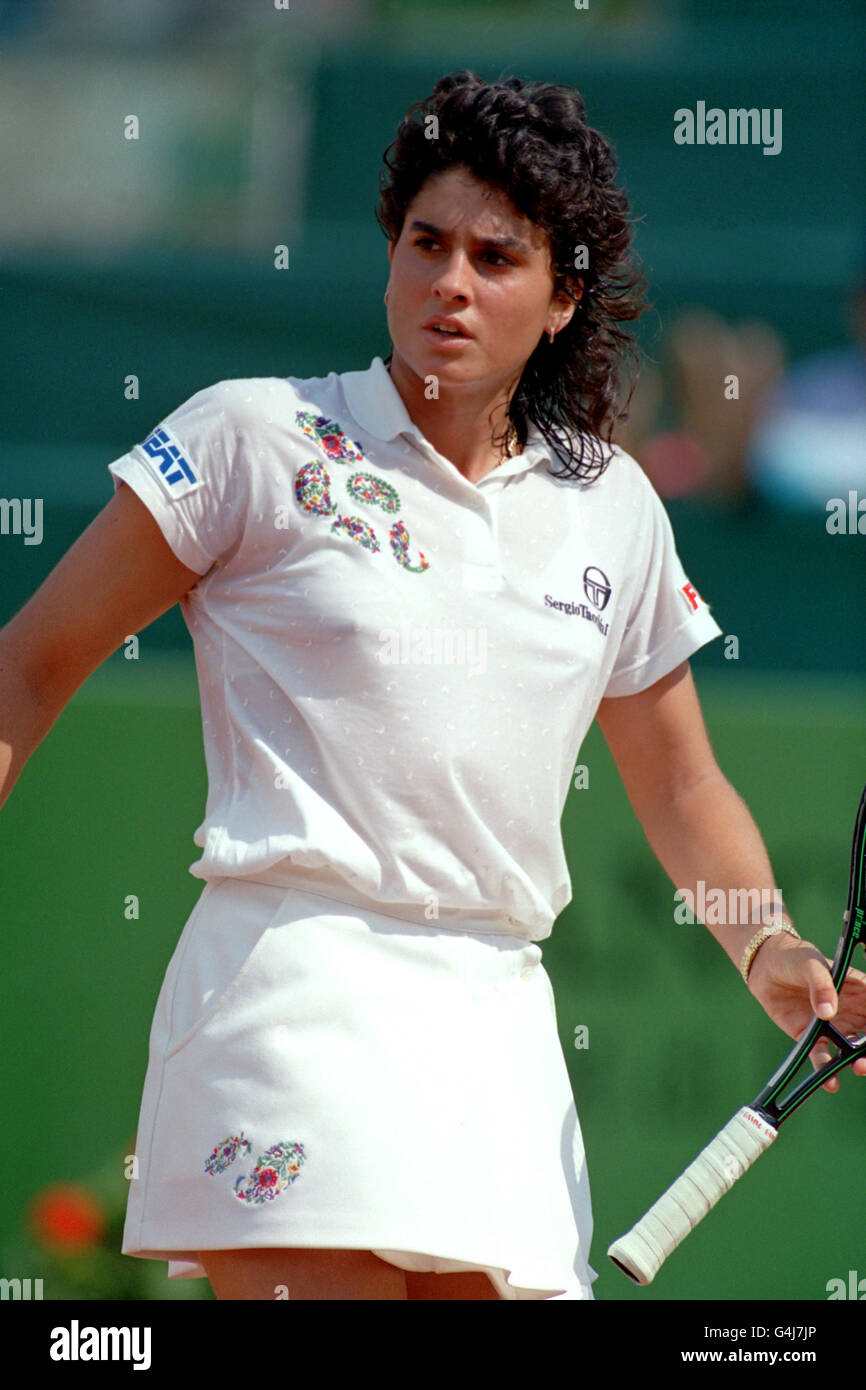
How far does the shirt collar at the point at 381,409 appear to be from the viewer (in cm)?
208

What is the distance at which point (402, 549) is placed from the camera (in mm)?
2004

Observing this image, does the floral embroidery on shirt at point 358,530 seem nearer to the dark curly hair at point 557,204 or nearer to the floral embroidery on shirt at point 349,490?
the floral embroidery on shirt at point 349,490

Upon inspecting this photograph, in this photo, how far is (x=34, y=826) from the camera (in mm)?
3752

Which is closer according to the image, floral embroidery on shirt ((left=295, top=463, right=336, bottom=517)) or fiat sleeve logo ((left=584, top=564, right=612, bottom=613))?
floral embroidery on shirt ((left=295, top=463, right=336, bottom=517))

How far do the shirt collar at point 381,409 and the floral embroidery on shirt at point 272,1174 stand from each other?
0.77 metres

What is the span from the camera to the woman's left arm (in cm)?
227

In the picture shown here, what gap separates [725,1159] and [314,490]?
857 mm

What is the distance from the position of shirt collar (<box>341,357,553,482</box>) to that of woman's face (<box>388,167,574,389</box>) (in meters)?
0.04

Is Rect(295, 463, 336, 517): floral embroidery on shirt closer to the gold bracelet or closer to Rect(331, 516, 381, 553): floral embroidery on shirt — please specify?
Rect(331, 516, 381, 553): floral embroidery on shirt

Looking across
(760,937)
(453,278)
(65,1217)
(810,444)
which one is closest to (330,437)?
(453,278)
